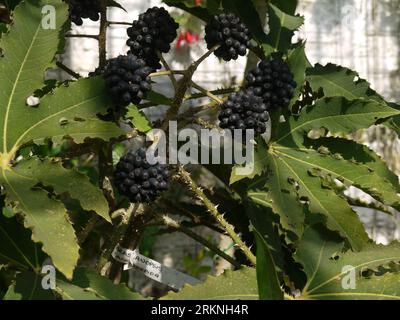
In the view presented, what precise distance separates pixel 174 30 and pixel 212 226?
451 millimetres

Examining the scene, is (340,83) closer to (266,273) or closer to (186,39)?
(266,273)

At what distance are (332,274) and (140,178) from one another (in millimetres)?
338

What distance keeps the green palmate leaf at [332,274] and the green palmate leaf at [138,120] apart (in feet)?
1.04

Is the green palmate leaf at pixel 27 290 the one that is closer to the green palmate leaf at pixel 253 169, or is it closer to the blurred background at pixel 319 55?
the green palmate leaf at pixel 253 169

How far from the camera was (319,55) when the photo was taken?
250 cm

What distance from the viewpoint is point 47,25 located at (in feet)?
3.07

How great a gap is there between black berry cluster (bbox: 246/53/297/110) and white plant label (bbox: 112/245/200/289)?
343 mm

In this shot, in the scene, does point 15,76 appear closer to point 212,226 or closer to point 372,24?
point 212,226

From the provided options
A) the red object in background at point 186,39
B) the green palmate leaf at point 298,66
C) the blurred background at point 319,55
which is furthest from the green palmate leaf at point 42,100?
the red object in background at point 186,39

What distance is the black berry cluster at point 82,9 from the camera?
1.10 metres

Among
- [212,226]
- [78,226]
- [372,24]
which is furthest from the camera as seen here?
[372,24]
